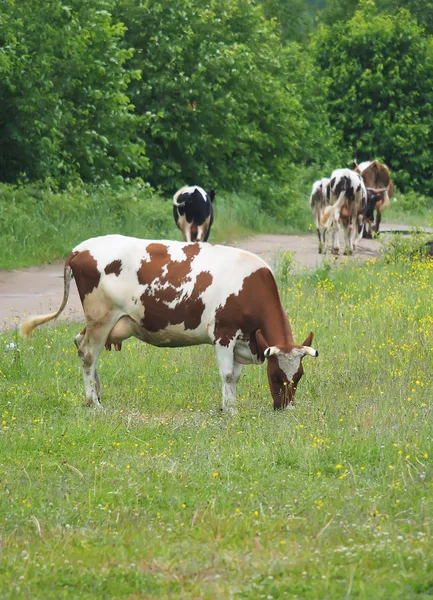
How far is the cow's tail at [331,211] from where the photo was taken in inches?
888

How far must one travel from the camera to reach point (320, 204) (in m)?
26.6

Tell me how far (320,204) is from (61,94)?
6.06m

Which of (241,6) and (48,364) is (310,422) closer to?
(48,364)

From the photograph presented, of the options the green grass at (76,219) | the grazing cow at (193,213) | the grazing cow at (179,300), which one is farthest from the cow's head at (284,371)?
the grazing cow at (193,213)

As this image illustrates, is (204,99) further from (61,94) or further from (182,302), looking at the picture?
(182,302)

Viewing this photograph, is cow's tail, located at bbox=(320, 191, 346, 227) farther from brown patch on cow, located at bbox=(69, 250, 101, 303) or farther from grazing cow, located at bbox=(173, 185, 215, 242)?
brown patch on cow, located at bbox=(69, 250, 101, 303)

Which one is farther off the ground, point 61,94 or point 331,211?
point 61,94

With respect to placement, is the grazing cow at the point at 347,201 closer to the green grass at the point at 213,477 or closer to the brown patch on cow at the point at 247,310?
the green grass at the point at 213,477

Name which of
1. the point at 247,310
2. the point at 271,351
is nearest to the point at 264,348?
the point at 271,351

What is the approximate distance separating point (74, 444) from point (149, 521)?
6.66 ft

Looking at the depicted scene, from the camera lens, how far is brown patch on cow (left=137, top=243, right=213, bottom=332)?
10672 millimetres

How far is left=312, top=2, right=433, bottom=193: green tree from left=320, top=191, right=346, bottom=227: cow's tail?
22.4m

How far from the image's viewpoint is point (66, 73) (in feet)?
87.5

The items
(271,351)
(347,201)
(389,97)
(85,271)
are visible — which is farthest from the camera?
(389,97)
